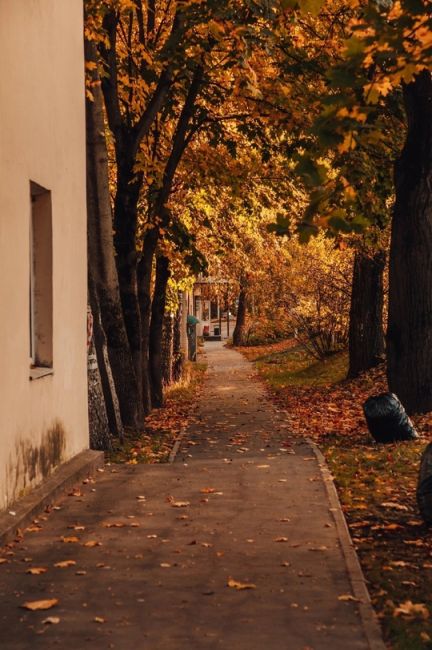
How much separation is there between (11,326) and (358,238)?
15.2 m

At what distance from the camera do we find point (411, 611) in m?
6.70

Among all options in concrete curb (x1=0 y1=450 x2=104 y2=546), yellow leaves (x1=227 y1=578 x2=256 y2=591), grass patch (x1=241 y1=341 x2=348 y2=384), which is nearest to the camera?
yellow leaves (x1=227 y1=578 x2=256 y2=591)

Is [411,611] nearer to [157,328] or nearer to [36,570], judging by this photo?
[36,570]

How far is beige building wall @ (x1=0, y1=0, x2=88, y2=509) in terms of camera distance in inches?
362

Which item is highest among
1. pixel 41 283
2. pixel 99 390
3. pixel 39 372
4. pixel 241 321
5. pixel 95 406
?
pixel 41 283

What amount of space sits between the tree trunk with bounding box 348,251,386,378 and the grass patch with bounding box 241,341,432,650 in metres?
1.54

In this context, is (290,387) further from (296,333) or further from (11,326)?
(11,326)

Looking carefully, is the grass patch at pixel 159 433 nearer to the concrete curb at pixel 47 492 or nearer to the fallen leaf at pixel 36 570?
the concrete curb at pixel 47 492

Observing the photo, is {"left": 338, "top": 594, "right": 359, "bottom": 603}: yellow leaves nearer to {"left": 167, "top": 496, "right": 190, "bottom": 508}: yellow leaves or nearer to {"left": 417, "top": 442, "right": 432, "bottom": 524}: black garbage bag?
{"left": 417, "top": 442, "right": 432, "bottom": 524}: black garbage bag

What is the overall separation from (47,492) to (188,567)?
2.61m

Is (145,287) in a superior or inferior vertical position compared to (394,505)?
superior

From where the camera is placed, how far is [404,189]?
57.1 feet

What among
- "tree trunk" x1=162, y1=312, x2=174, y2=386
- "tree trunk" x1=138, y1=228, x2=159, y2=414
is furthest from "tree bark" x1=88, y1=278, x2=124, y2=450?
"tree trunk" x1=162, y1=312, x2=174, y2=386

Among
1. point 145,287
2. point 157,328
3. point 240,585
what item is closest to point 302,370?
point 157,328
